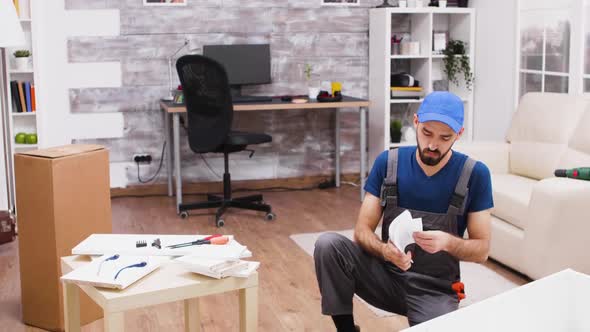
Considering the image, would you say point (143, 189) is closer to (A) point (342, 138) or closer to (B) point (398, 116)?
(A) point (342, 138)

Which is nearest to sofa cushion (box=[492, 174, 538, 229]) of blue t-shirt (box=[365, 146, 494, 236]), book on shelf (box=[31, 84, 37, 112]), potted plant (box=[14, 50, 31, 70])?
blue t-shirt (box=[365, 146, 494, 236])

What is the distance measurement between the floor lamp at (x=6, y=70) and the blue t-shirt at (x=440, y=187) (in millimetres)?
2201

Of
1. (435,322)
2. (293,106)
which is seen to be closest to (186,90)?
(293,106)

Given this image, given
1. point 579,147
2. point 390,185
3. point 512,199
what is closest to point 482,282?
point 512,199

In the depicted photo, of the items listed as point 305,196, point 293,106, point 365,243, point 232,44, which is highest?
point 232,44

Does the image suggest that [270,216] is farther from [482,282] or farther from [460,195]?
[460,195]

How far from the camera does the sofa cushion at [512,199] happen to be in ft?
13.7

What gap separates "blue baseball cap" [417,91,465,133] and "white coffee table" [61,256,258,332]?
801mm

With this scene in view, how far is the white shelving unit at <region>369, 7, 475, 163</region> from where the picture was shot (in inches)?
253

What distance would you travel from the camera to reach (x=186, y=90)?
5.38m

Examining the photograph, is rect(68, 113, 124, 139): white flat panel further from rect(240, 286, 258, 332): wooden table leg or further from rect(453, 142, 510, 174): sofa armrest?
rect(240, 286, 258, 332): wooden table leg

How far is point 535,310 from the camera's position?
1706mm

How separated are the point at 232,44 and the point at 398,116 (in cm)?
166

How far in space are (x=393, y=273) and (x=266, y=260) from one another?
184cm
